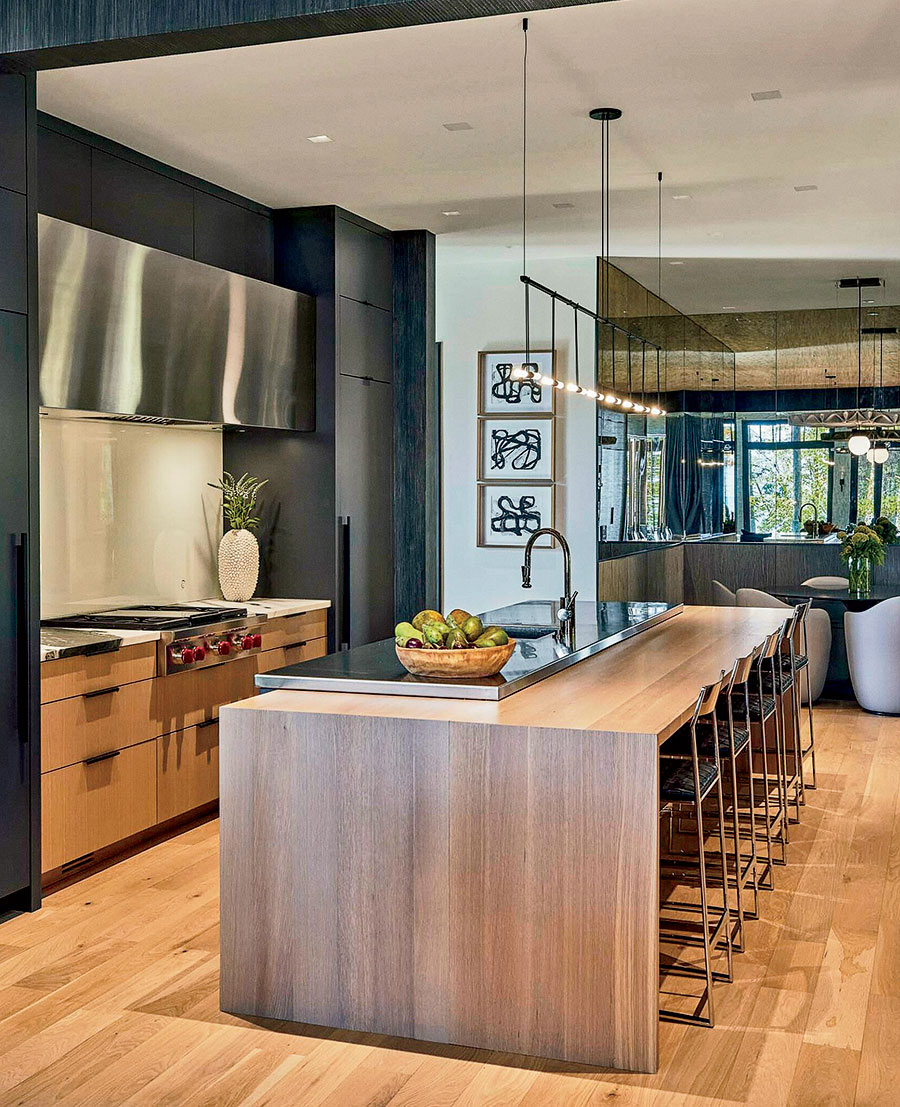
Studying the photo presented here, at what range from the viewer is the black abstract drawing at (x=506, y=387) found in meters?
8.44

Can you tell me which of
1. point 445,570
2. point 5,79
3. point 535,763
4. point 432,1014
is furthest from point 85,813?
point 445,570

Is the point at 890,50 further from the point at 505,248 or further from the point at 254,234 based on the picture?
the point at 505,248

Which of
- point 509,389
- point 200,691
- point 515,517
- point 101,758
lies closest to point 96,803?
point 101,758

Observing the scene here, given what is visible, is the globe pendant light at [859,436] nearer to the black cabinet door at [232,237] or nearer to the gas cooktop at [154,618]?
the black cabinet door at [232,237]

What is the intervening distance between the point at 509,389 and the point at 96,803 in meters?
4.77

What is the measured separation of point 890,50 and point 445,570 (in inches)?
200

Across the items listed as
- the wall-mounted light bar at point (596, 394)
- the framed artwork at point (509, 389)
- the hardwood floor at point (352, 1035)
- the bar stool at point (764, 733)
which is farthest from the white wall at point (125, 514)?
the bar stool at point (764, 733)

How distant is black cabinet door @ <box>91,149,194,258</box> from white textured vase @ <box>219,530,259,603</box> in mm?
1382

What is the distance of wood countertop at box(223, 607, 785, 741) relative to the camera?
3150 millimetres

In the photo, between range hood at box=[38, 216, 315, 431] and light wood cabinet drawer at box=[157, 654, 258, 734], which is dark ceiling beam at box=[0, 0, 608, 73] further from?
light wood cabinet drawer at box=[157, 654, 258, 734]

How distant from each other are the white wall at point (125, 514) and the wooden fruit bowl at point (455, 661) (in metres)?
2.12

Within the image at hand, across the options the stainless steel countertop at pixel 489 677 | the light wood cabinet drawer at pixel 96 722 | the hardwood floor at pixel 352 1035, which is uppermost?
the stainless steel countertop at pixel 489 677

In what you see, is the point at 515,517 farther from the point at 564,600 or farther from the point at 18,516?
the point at 18,516

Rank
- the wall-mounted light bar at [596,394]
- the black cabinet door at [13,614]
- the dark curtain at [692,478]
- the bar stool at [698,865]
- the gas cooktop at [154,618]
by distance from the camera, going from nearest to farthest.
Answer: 1. the bar stool at [698,865]
2. the black cabinet door at [13,614]
3. the gas cooktop at [154,618]
4. the wall-mounted light bar at [596,394]
5. the dark curtain at [692,478]
